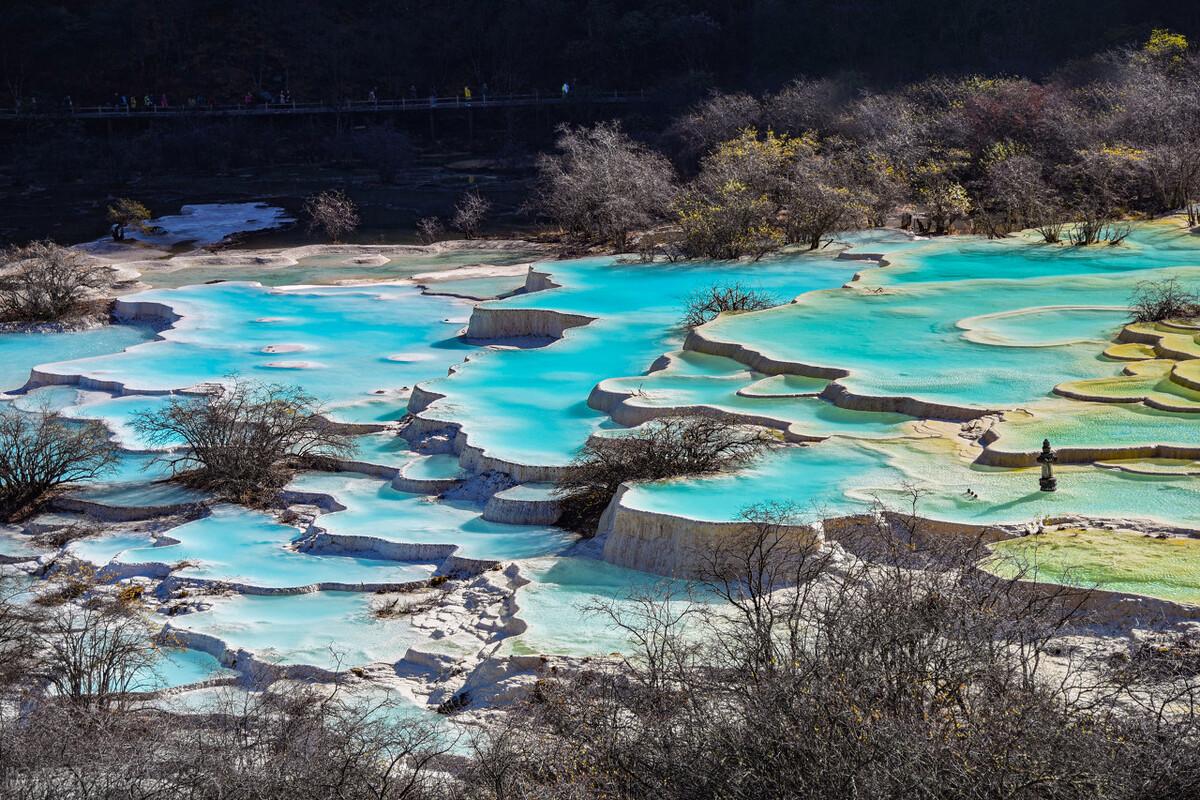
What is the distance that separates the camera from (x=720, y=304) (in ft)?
60.5

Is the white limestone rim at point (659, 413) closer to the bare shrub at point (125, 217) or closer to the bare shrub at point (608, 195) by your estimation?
the bare shrub at point (608, 195)

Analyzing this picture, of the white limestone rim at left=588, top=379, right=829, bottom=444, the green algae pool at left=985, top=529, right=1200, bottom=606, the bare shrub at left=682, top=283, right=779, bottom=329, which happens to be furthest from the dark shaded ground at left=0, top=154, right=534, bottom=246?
the green algae pool at left=985, top=529, right=1200, bottom=606

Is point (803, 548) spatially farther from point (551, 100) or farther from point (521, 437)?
point (551, 100)

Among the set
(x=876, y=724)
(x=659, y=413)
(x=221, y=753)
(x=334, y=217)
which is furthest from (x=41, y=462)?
(x=334, y=217)

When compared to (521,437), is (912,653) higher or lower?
higher

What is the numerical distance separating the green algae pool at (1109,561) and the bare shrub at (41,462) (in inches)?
→ 354

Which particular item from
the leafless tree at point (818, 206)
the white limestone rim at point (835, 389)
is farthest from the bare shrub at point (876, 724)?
the leafless tree at point (818, 206)

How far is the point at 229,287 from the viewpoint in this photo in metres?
23.7

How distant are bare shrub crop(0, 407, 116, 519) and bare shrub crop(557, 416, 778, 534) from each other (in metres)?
5.06

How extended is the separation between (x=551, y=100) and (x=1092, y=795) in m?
46.5

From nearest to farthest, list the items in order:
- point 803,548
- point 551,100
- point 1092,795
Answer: point 1092,795, point 803,548, point 551,100

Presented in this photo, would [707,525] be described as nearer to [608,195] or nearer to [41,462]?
[41,462]

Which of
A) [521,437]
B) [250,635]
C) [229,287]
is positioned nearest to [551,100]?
[229,287]

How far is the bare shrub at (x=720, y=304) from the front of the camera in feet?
60.0
